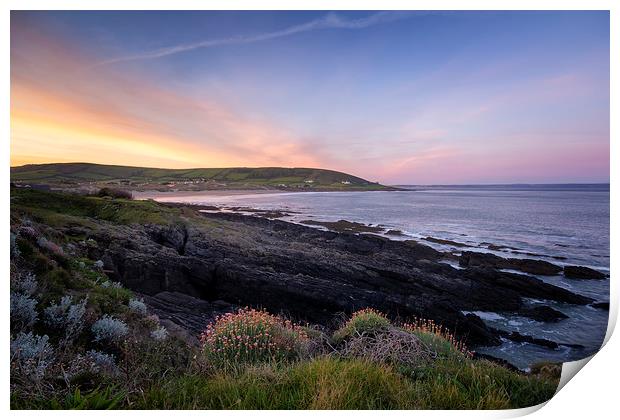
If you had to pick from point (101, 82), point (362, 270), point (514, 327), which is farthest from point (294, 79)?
point (514, 327)

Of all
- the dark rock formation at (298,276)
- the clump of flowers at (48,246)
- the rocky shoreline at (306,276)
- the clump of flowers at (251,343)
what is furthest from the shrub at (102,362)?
the dark rock formation at (298,276)

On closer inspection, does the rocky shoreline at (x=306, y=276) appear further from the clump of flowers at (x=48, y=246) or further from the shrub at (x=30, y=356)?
the shrub at (x=30, y=356)

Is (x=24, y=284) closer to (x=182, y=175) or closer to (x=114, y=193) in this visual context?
(x=114, y=193)

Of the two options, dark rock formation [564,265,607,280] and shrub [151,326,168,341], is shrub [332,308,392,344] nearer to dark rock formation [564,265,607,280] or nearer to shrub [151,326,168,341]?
shrub [151,326,168,341]

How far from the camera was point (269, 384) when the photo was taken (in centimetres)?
211

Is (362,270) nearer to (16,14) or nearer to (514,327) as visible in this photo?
(514,327)

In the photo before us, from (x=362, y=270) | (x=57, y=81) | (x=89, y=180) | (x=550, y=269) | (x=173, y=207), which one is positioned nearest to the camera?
(x=57, y=81)

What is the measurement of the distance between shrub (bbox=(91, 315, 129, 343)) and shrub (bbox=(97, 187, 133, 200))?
79.7 inches

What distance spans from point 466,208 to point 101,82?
5.66 m

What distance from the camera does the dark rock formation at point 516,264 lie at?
398cm

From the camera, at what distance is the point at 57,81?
10.0ft

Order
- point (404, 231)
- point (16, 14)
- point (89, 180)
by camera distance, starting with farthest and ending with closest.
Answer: point (404, 231), point (89, 180), point (16, 14)

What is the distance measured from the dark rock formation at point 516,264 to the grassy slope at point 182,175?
1.82m

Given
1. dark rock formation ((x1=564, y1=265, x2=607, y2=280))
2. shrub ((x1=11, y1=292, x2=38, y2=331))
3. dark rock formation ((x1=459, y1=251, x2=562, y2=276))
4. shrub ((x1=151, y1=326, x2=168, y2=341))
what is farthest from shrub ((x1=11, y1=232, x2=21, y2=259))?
dark rock formation ((x1=564, y1=265, x2=607, y2=280))
